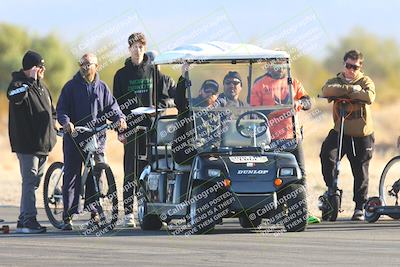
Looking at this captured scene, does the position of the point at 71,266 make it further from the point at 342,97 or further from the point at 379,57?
the point at 379,57

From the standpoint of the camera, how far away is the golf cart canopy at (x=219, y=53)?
16.1 metres

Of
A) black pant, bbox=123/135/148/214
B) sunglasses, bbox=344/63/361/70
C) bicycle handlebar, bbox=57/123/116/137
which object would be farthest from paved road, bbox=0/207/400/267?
sunglasses, bbox=344/63/361/70

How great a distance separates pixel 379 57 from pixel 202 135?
290ft

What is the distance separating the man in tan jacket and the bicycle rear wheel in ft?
10.8

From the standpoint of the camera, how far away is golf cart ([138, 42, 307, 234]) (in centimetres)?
1532

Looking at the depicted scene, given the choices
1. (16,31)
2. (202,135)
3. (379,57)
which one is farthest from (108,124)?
(379,57)

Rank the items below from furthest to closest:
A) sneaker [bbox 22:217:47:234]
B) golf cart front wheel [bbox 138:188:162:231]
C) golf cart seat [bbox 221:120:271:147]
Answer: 1. golf cart front wheel [bbox 138:188:162:231]
2. sneaker [bbox 22:217:47:234]
3. golf cart seat [bbox 221:120:271:147]

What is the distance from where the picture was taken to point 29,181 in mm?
16719

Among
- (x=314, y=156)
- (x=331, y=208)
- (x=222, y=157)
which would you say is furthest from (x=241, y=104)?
(x=314, y=156)

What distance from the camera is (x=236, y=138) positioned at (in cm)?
1592

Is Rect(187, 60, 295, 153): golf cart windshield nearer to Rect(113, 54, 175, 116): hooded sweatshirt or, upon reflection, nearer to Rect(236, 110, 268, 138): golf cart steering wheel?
Rect(236, 110, 268, 138): golf cart steering wheel

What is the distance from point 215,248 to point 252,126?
8.47ft

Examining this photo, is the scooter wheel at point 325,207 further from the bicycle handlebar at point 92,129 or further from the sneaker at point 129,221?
the bicycle handlebar at point 92,129

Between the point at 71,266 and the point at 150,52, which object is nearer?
the point at 71,266
